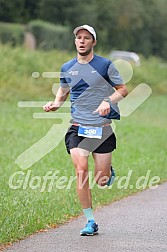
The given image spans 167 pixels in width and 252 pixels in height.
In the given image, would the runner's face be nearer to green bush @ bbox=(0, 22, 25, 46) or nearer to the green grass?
the green grass

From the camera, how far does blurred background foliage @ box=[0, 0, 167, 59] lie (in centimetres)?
5682

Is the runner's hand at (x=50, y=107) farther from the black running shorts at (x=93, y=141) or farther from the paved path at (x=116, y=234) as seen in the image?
the paved path at (x=116, y=234)

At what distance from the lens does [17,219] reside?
365 inches

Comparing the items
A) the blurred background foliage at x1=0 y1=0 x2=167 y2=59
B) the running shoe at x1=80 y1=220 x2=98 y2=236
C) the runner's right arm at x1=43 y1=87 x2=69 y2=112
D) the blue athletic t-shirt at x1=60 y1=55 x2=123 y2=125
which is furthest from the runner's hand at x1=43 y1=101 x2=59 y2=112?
the blurred background foliage at x1=0 y1=0 x2=167 y2=59

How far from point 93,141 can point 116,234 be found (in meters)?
0.98

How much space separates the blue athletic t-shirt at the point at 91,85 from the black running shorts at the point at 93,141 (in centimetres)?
12

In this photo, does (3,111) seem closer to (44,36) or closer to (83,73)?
(83,73)

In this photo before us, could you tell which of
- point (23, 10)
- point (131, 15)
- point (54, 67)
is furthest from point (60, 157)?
point (131, 15)

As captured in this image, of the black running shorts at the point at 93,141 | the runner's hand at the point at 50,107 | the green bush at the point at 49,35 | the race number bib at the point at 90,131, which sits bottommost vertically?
the green bush at the point at 49,35

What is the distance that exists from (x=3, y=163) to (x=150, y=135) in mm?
9129

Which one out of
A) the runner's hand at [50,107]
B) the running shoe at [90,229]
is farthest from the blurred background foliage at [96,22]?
the running shoe at [90,229]

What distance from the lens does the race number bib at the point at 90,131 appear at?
8.78 metres

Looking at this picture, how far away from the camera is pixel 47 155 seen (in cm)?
1703

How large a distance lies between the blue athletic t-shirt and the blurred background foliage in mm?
41904
